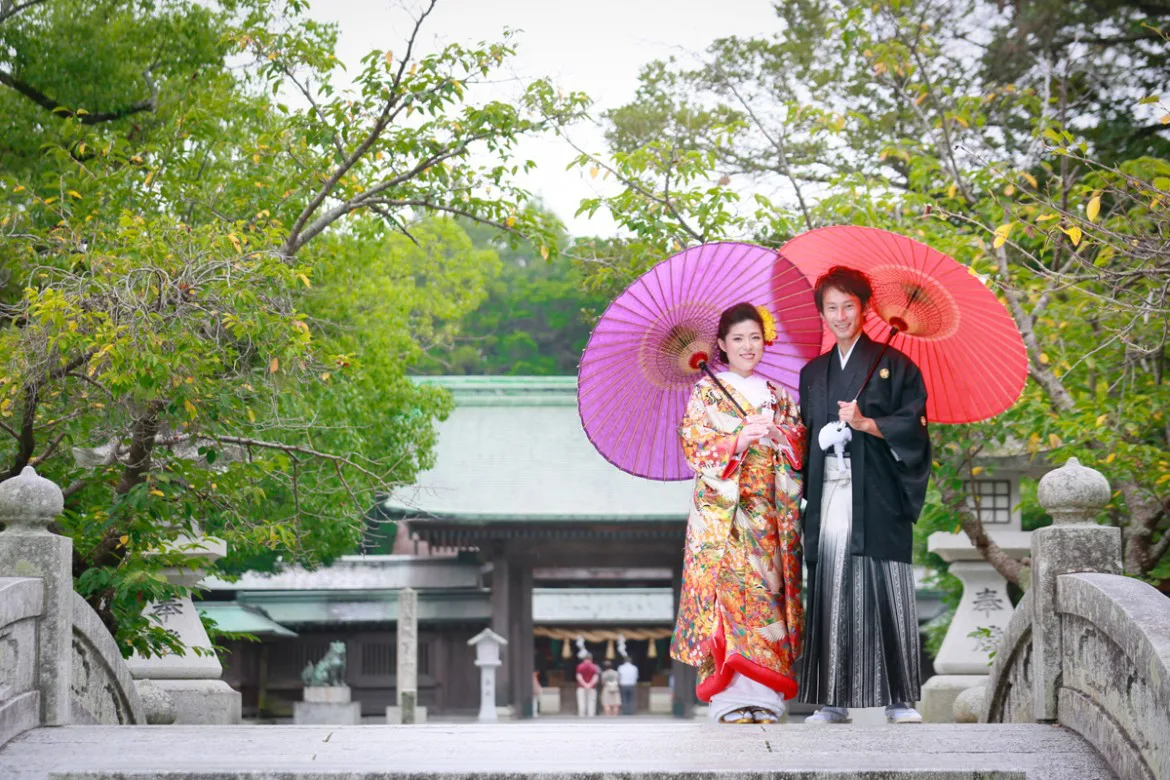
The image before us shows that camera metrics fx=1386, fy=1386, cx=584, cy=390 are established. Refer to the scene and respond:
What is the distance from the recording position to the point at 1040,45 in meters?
14.1

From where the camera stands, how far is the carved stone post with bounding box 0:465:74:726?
529cm

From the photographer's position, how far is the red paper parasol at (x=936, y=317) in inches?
225

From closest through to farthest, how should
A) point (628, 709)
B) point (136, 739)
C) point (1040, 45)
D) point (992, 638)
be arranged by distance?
point (136, 739), point (992, 638), point (1040, 45), point (628, 709)

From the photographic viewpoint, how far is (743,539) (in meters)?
5.82

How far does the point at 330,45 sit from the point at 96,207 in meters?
3.82

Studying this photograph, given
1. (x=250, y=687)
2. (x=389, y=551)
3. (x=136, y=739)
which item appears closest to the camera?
(x=136, y=739)

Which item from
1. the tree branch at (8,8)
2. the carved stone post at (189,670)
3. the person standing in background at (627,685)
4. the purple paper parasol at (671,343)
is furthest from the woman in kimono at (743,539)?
the person standing in background at (627,685)

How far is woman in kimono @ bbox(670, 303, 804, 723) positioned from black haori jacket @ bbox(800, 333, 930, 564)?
0.45 ft

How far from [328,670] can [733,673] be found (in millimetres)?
19576

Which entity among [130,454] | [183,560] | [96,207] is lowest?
[183,560]

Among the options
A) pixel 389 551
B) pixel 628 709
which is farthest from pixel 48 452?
pixel 389 551

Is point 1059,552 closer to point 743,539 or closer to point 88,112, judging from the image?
point 743,539

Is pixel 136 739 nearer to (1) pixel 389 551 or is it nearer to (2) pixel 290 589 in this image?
(2) pixel 290 589

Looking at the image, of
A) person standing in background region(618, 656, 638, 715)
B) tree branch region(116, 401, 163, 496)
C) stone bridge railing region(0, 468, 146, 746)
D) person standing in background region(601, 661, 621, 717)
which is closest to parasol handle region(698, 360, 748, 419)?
stone bridge railing region(0, 468, 146, 746)
